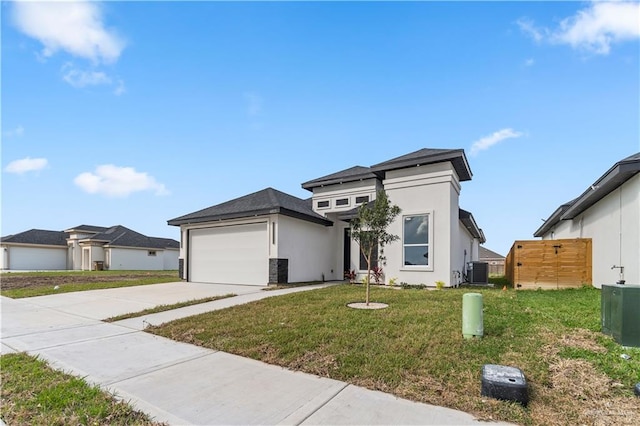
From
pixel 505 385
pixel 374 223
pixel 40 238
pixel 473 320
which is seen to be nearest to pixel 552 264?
pixel 374 223

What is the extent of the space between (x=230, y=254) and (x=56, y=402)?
12.6m

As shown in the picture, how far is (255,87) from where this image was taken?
1178 cm

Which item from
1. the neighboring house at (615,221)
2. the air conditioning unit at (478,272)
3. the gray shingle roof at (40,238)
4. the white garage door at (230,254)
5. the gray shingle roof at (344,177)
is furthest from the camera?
the gray shingle roof at (40,238)

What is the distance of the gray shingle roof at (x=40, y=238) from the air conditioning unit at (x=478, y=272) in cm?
4442

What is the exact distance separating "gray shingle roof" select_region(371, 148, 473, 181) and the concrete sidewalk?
10.5 meters

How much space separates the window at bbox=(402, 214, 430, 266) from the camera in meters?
13.0

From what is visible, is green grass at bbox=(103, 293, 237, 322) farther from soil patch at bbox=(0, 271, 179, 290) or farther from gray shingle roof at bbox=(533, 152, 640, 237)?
gray shingle roof at bbox=(533, 152, 640, 237)

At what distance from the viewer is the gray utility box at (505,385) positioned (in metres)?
3.36

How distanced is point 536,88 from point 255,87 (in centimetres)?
910

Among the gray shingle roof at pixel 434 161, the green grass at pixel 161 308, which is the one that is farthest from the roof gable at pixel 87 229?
the gray shingle roof at pixel 434 161

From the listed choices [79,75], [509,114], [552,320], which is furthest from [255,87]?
[552,320]

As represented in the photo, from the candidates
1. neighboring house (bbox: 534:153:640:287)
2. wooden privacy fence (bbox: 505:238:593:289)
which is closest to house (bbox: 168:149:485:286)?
wooden privacy fence (bbox: 505:238:593:289)

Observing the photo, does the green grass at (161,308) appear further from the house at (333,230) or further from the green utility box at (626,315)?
the green utility box at (626,315)

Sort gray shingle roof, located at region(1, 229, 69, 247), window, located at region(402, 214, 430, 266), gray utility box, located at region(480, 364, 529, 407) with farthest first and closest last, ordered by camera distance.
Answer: gray shingle roof, located at region(1, 229, 69, 247)
window, located at region(402, 214, 430, 266)
gray utility box, located at region(480, 364, 529, 407)
